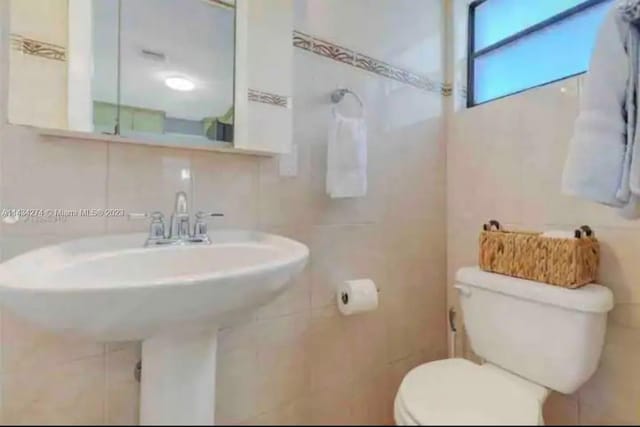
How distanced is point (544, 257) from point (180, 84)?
1.19 metres

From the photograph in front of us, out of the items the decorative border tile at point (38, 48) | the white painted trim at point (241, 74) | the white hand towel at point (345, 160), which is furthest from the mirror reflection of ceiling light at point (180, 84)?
the white hand towel at point (345, 160)

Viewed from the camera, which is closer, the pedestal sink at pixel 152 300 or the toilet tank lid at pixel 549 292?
the pedestal sink at pixel 152 300

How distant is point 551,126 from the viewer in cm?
129

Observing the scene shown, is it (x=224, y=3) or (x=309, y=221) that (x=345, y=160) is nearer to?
(x=309, y=221)

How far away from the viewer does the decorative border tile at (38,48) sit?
33.7 inches

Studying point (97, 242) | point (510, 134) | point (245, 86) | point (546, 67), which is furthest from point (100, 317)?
point (546, 67)

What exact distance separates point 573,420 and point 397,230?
844 millimetres

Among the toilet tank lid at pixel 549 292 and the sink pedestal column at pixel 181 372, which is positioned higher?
the toilet tank lid at pixel 549 292

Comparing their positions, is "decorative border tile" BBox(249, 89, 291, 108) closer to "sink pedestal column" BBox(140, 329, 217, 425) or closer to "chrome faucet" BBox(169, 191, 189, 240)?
"chrome faucet" BBox(169, 191, 189, 240)

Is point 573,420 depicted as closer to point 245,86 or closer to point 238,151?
point 238,151

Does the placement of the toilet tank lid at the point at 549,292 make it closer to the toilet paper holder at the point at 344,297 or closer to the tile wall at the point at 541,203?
the tile wall at the point at 541,203

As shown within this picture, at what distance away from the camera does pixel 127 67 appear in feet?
3.30

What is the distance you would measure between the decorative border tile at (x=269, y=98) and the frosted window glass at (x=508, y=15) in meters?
0.92

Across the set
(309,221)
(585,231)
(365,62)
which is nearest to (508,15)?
(365,62)
